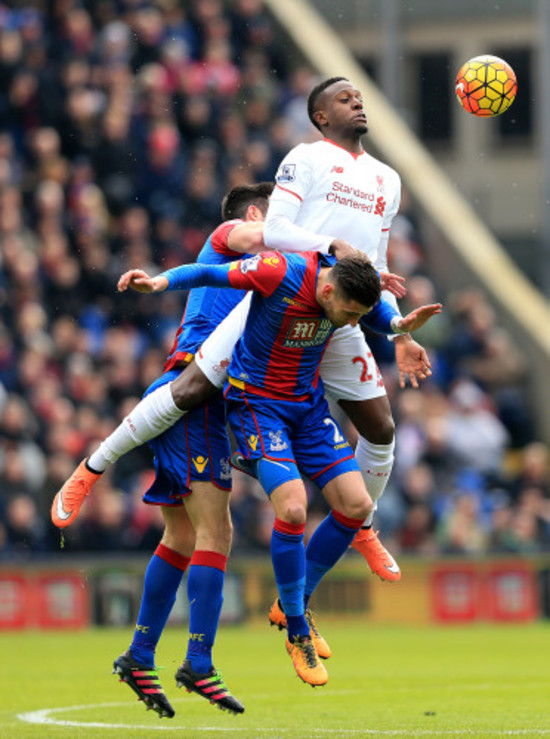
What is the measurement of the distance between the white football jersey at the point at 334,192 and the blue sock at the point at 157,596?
80.8 inches

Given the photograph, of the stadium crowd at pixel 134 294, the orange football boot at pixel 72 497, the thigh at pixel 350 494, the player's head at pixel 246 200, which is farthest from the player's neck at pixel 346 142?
the stadium crowd at pixel 134 294

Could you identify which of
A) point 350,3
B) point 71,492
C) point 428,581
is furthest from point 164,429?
point 350,3

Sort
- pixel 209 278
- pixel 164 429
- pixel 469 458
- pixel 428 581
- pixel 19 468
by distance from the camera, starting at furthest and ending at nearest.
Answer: pixel 469 458
pixel 428 581
pixel 19 468
pixel 164 429
pixel 209 278

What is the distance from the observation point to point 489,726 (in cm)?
980

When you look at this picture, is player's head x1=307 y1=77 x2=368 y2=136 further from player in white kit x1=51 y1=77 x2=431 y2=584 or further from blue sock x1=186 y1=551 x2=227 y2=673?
blue sock x1=186 y1=551 x2=227 y2=673

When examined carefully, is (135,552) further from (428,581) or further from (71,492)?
(71,492)

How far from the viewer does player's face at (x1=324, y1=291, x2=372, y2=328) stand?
30.3 feet

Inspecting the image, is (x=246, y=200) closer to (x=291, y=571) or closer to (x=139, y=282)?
(x=139, y=282)

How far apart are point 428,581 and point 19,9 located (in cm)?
790

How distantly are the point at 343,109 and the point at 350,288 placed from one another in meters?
1.29

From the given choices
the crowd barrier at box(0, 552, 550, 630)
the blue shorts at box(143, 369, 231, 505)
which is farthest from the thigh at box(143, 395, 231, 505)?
the crowd barrier at box(0, 552, 550, 630)

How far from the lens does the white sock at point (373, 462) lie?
1046 centimetres

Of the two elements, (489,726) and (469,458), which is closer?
(489,726)

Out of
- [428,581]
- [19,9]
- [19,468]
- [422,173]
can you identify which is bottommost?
[428,581]
